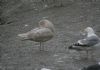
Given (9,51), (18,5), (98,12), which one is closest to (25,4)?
(18,5)

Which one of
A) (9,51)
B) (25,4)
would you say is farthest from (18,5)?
(9,51)

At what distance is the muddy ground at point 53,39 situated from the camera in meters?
9.65

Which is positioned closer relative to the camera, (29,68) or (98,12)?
(29,68)

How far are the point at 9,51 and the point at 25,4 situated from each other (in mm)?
9061

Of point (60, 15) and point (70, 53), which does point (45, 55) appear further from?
point (60, 15)

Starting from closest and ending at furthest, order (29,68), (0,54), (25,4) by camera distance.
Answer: (29,68), (0,54), (25,4)

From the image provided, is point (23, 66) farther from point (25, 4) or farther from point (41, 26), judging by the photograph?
point (25, 4)

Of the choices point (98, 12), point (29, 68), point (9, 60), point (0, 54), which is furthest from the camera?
point (98, 12)

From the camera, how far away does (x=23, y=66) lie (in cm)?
961

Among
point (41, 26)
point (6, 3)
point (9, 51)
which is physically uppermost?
point (41, 26)

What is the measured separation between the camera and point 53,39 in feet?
40.3

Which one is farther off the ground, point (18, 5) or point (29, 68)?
point (29, 68)

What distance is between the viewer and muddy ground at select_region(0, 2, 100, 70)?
965 cm

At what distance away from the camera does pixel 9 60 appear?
10336mm
